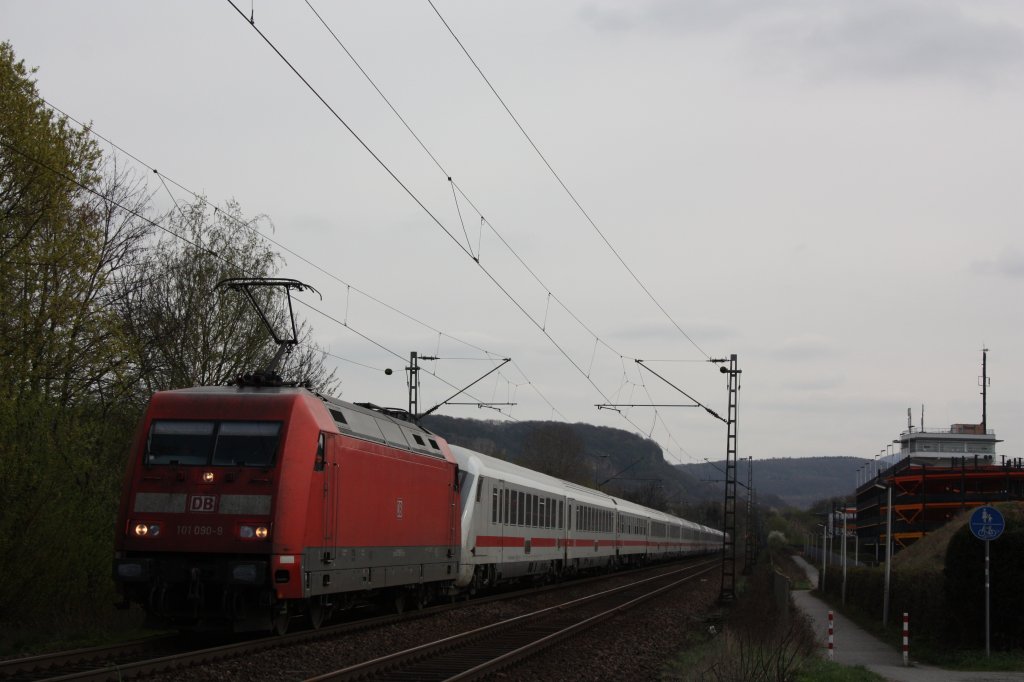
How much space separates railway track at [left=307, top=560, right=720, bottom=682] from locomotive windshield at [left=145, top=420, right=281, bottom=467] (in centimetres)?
338

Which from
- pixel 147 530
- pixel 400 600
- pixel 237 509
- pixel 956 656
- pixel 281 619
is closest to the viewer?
Result: pixel 237 509

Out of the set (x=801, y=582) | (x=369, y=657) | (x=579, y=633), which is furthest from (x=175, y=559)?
(x=801, y=582)

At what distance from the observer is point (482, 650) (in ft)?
57.6

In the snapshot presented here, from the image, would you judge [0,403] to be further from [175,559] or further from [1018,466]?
[1018,466]

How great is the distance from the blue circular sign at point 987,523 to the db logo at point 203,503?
1182 cm

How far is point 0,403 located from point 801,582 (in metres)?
47.7

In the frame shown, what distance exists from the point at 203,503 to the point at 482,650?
4855 millimetres

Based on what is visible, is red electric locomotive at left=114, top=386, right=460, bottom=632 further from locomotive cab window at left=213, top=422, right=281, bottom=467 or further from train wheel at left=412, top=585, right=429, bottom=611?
train wheel at left=412, top=585, right=429, bottom=611

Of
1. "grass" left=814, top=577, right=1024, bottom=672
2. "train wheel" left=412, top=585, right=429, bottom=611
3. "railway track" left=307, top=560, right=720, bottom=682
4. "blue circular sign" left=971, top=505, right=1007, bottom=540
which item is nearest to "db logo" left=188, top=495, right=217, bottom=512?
"railway track" left=307, top=560, right=720, bottom=682

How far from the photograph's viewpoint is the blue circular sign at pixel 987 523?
18453 mm

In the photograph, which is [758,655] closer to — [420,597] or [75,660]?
[75,660]

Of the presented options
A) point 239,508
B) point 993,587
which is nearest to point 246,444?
point 239,508

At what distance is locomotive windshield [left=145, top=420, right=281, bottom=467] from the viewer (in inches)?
634

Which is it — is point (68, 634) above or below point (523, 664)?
above
